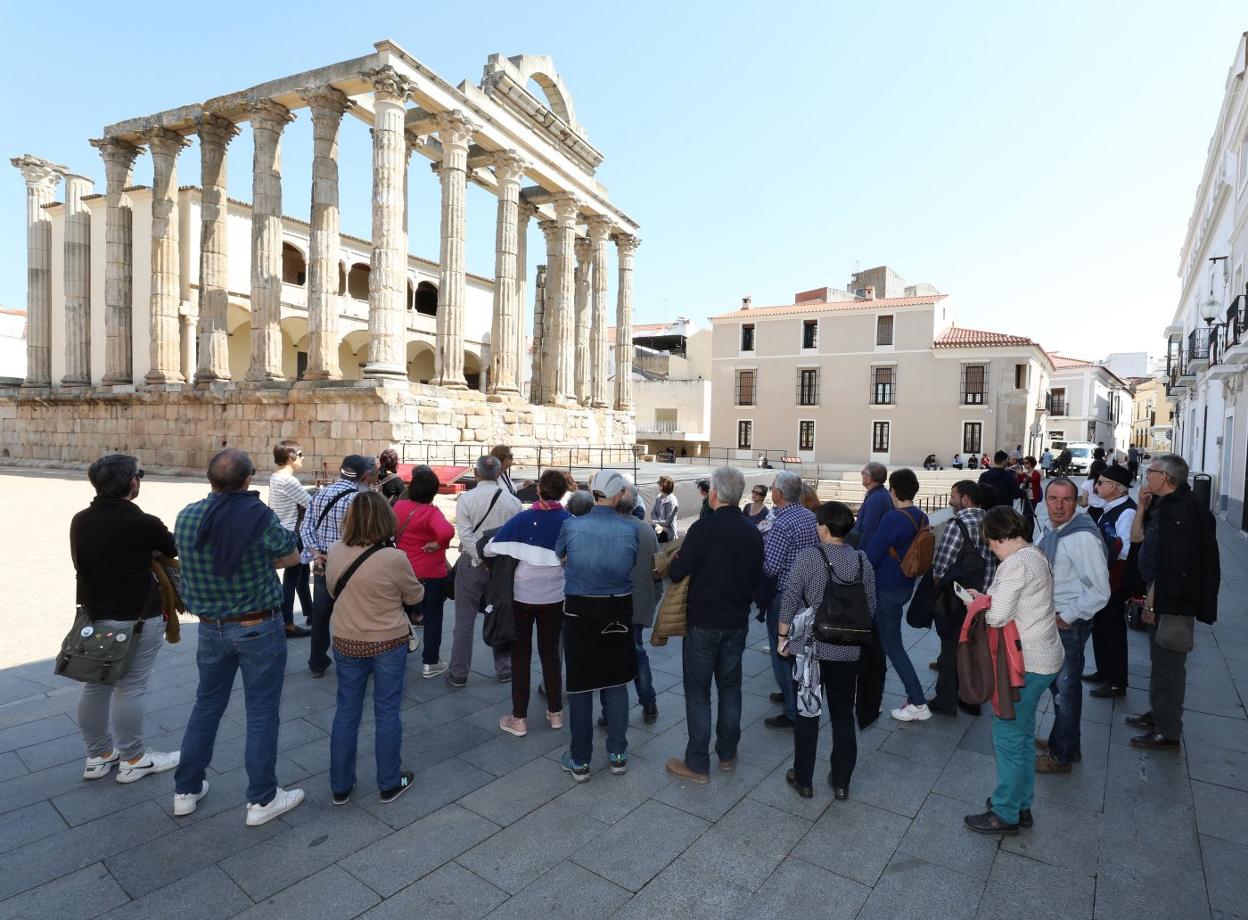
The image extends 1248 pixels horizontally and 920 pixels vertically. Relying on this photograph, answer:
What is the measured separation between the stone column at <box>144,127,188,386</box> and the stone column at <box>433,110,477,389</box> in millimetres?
8040

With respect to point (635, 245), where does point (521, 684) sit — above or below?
below

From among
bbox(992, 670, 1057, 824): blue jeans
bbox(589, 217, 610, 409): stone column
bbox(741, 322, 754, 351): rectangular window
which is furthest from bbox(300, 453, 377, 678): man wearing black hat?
bbox(741, 322, 754, 351): rectangular window

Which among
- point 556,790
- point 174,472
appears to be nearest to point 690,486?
point 556,790

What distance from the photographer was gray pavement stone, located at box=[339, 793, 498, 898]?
266 cm

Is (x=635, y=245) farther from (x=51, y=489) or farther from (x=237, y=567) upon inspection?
(x=237, y=567)

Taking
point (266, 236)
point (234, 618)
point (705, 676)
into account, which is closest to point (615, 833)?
point (705, 676)

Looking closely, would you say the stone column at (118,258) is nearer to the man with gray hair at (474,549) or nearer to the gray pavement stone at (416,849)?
the man with gray hair at (474,549)

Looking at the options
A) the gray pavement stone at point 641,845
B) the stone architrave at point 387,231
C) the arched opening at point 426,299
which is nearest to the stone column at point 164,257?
the stone architrave at point 387,231

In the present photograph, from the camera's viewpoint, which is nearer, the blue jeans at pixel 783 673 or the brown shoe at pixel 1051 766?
the brown shoe at pixel 1051 766

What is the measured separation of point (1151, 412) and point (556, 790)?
7623 centimetres

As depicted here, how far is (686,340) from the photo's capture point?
41781mm

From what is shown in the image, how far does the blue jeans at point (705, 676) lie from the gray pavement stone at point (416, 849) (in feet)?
3.52

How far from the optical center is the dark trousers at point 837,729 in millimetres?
3229

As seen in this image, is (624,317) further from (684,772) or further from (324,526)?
(684,772)
